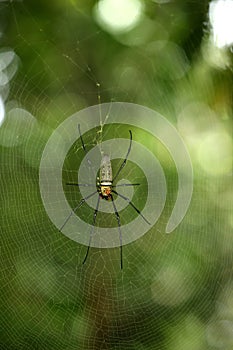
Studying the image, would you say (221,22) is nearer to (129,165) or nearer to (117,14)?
(117,14)

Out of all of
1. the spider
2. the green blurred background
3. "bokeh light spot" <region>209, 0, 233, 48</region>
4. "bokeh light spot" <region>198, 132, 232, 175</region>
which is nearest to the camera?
the spider

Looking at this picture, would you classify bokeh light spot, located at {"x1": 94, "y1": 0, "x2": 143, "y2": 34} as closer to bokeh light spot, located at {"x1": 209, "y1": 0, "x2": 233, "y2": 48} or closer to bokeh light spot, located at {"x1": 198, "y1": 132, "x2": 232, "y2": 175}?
bokeh light spot, located at {"x1": 209, "y1": 0, "x2": 233, "y2": 48}

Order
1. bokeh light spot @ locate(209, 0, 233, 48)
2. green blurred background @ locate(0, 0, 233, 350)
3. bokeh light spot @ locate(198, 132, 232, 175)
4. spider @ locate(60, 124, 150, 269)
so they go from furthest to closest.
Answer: bokeh light spot @ locate(198, 132, 232, 175)
bokeh light spot @ locate(209, 0, 233, 48)
green blurred background @ locate(0, 0, 233, 350)
spider @ locate(60, 124, 150, 269)

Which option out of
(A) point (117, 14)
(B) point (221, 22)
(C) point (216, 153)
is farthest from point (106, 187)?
(B) point (221, 22)

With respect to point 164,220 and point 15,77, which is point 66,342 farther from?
point 15,77

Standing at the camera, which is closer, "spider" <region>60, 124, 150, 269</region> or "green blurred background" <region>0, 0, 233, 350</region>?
"spider" <region>60, 124, 150, 269</region>

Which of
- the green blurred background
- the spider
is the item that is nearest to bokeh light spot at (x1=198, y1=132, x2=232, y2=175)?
the green blurred background

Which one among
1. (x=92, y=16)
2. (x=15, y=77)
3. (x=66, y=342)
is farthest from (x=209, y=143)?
(x=66, y=342)

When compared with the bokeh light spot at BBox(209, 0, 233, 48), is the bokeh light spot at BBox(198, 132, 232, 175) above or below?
below
